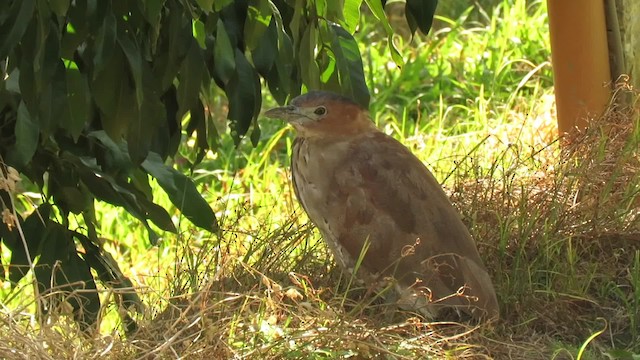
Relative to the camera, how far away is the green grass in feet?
10.3

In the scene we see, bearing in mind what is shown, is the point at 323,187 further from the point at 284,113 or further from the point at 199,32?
the point at 199,32

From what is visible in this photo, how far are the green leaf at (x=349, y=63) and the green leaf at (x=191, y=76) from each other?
1.38 ft

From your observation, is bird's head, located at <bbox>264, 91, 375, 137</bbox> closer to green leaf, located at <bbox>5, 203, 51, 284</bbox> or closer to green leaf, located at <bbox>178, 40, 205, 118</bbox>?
green leaf, located at <bbox>178, 40, 205, 118</bbox>

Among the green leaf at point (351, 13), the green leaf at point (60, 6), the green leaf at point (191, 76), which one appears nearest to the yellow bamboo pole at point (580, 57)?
the green leaf at point (351, 13)

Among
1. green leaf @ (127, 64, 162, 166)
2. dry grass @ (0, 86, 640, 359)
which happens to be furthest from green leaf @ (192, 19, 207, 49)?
dry grass @ (0, 86, 640, 359)

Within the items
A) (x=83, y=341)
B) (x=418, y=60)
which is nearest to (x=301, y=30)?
(x=83, y=341)

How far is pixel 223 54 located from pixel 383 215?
786mm

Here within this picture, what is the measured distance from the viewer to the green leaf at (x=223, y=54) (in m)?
3.37

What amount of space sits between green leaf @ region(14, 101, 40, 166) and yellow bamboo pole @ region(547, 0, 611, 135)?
235 cm

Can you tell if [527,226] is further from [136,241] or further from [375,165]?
[136,241]

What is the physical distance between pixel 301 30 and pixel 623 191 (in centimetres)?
154

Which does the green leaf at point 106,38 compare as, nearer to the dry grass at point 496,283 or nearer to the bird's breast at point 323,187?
the dry grass at point 496,283

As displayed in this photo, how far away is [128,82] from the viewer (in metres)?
3.25

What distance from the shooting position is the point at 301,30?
11.5ft
